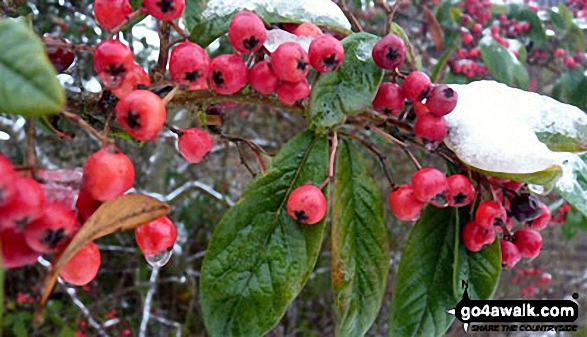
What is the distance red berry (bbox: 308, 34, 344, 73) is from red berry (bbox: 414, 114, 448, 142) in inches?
6.0

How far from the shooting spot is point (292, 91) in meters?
0.73

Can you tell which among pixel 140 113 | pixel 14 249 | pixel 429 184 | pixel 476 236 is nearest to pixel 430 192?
pixel 429 184

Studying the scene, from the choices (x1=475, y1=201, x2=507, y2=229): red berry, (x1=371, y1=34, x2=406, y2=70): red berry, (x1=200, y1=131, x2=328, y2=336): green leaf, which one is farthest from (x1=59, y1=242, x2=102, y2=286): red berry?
(x1=475, y1=201, x2=507, y2=229): red berry

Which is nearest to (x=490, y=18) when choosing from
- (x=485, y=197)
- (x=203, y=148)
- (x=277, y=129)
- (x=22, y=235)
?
(x=277, y=129)

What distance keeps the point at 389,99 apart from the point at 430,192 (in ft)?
0.47

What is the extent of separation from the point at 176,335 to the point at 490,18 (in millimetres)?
2154

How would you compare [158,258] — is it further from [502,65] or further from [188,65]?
[502,65]

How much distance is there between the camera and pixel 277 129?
3.56 meters

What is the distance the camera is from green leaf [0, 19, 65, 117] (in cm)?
37

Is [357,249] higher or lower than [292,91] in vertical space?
lower

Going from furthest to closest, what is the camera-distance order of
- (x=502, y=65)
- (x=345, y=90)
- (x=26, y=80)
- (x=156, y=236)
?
(x=502, y=65), (x=345, y=90), (x=156, y=236), (x=26, y=80)

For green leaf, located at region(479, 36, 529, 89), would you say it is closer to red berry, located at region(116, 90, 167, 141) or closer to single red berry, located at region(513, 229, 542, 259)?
single red berry, located at region(513, 229, 542, 259)

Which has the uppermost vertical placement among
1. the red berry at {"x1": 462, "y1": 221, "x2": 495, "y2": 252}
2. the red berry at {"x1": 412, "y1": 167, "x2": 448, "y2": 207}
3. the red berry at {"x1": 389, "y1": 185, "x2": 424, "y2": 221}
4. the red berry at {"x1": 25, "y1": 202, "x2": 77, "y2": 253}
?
the red berry at {"x1": 25, "y1": 202, "x2": 77, "y2": 253}

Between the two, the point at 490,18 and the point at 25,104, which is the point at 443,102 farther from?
the point at 490,18
